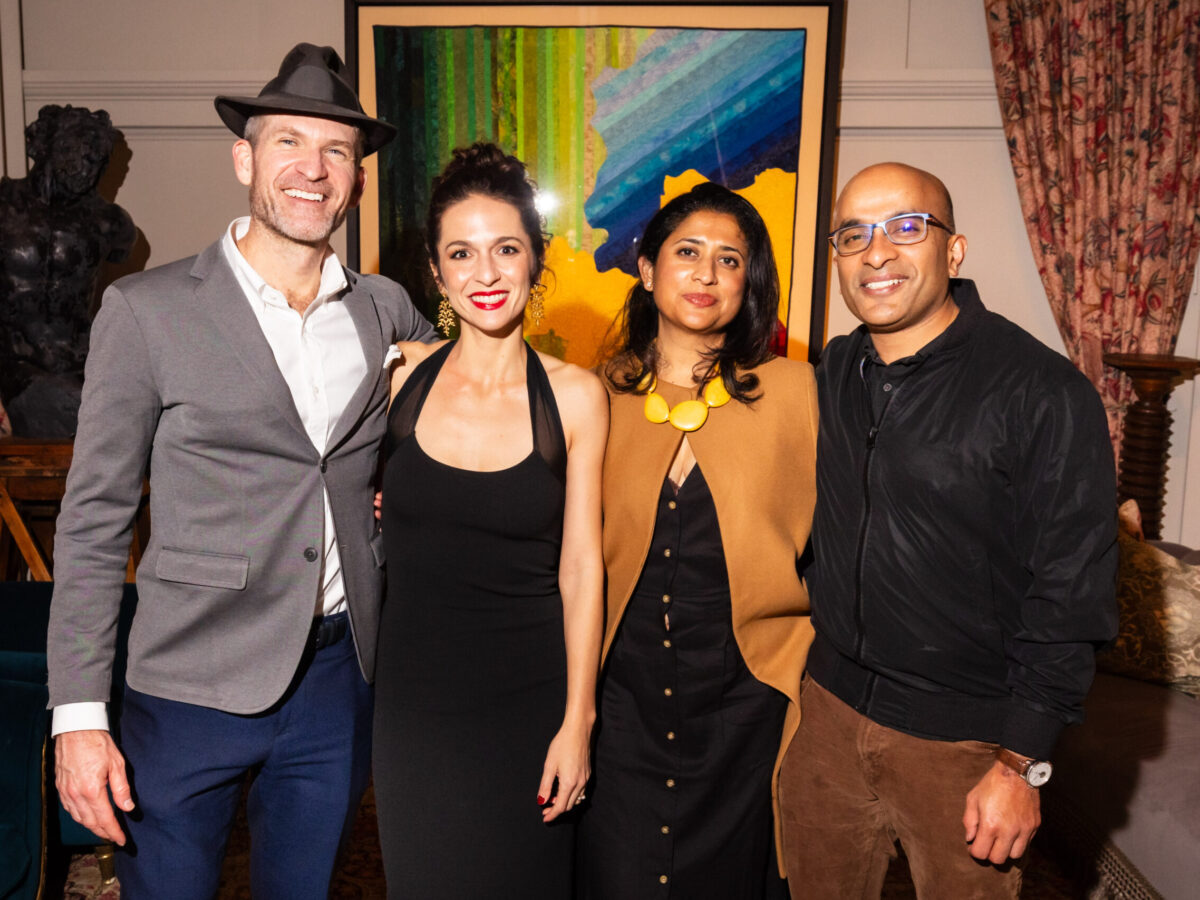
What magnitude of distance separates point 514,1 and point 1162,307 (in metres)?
2.65

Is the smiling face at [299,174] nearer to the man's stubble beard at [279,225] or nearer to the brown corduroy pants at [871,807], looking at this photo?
the man's stubble beard at [279,225]

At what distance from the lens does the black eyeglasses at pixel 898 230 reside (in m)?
1.65

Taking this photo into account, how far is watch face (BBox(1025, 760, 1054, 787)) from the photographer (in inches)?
59.6

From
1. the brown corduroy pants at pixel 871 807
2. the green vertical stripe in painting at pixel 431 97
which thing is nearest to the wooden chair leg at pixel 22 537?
the green vertical stripe in painting at pixel 431 97

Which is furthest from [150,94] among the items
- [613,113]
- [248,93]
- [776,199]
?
[776,199]

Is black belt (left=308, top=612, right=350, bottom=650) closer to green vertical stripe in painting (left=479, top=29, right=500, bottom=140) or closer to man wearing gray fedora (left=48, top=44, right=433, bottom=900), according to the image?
man wearing gray fedora (left=48, top=44, right=433, bottom=900)

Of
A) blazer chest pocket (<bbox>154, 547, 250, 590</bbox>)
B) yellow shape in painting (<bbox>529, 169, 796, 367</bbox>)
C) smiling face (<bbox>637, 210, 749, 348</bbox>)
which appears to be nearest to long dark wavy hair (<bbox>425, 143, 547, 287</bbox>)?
smiling face (<bbox>637, 210, 749, 348</bbox>)

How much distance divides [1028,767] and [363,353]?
4.38 ft

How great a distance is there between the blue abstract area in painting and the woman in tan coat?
1659 millimetres

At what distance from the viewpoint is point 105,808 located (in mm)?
1489

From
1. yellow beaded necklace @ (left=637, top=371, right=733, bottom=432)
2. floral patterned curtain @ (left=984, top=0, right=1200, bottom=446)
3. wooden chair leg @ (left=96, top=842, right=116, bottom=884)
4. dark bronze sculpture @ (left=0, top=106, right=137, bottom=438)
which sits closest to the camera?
yellow beaded necklace @ (left=637, top=371, right=733, bottom=432)

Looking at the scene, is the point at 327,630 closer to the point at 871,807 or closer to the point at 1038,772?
the point at 871,807

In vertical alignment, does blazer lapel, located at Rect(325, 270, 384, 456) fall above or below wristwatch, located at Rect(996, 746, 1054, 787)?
above

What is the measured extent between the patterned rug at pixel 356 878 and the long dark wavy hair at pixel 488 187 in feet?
5.62
